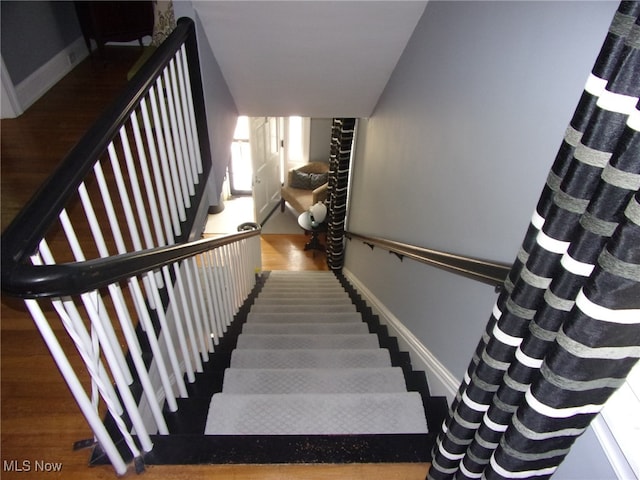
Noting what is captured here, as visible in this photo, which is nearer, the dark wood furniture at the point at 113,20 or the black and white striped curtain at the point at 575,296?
the black and white striped curtain at the point at 575,296

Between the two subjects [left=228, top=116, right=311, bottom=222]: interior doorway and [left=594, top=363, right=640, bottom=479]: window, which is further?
[left=228, top=116, right=311, bottom=222]: interior doorway

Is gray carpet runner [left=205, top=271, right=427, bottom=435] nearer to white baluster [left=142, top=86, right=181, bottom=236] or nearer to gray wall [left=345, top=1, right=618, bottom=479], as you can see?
gray wall [left=345, top=1, right=618, bottom=479]

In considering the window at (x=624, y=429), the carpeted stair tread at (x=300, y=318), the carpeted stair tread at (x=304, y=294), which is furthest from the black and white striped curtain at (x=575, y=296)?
the carpeted stair tread at (x=304, y=294)

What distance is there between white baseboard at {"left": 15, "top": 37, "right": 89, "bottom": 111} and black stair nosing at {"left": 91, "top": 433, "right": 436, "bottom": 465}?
2.59m

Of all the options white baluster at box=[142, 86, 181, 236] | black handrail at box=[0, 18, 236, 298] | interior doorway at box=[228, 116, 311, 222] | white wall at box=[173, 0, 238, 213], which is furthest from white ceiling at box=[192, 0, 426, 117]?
interior doorway at box=[228, 116, 311, 222]

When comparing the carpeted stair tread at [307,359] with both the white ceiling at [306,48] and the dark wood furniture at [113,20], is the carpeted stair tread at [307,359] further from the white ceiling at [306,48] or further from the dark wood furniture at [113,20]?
the dark wood furniture at [113,20]

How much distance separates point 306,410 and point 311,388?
0.23 metres

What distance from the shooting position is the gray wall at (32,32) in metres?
2.49

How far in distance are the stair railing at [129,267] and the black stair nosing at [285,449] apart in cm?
8

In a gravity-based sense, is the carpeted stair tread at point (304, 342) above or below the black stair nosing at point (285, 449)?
below

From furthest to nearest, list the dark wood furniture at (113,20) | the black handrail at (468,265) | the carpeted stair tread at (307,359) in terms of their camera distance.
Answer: the dark wood furniture at (113,20), the carpeted stair tread at (307,359), the black handrail at (468,265)

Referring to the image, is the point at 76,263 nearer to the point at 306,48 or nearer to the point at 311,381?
the point at 311,381

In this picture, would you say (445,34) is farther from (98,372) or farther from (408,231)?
(98,372)

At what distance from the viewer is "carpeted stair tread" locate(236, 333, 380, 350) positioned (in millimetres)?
2162
